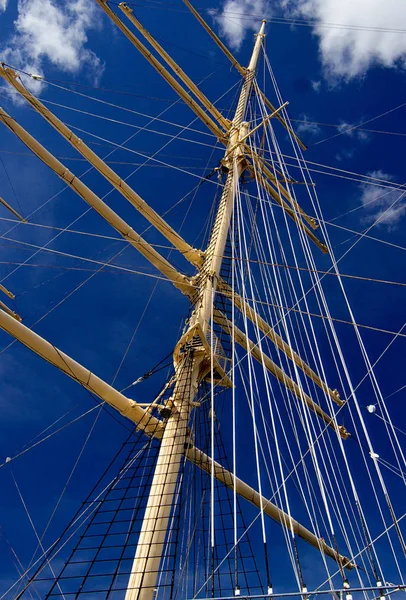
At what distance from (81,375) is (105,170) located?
5372 millimetres

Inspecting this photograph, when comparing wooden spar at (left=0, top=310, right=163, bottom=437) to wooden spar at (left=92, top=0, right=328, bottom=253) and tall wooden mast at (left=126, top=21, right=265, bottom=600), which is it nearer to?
tall wooden mast at (left=126, top=21, right=265, bottom=600)

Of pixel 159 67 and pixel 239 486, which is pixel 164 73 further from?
pixel 239 486

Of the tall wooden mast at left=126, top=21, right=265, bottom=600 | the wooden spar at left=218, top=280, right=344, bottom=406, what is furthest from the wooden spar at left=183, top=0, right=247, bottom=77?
the wooden spar at left=218, top=280, right=344, bottom=406

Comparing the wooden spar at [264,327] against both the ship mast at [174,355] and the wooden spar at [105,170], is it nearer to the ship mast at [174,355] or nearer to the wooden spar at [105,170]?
the ship mast at [174,355]

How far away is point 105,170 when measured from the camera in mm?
10211

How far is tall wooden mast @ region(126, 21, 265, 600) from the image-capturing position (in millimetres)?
5554

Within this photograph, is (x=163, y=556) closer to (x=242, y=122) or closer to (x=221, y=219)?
(x=221, y=219)

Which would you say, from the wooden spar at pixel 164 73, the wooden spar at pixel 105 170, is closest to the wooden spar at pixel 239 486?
the wooden spar at pixel 105 170

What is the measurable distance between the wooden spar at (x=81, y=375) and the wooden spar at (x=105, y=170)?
170 inches

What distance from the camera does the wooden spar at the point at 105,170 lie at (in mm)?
9570

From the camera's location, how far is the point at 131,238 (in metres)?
9.65

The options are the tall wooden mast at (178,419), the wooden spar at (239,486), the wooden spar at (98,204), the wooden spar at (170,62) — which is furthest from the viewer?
the wooden spar at (170,62)

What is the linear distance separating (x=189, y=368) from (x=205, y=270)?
245 cm

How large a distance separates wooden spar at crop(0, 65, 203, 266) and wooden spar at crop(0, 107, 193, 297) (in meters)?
0.71
